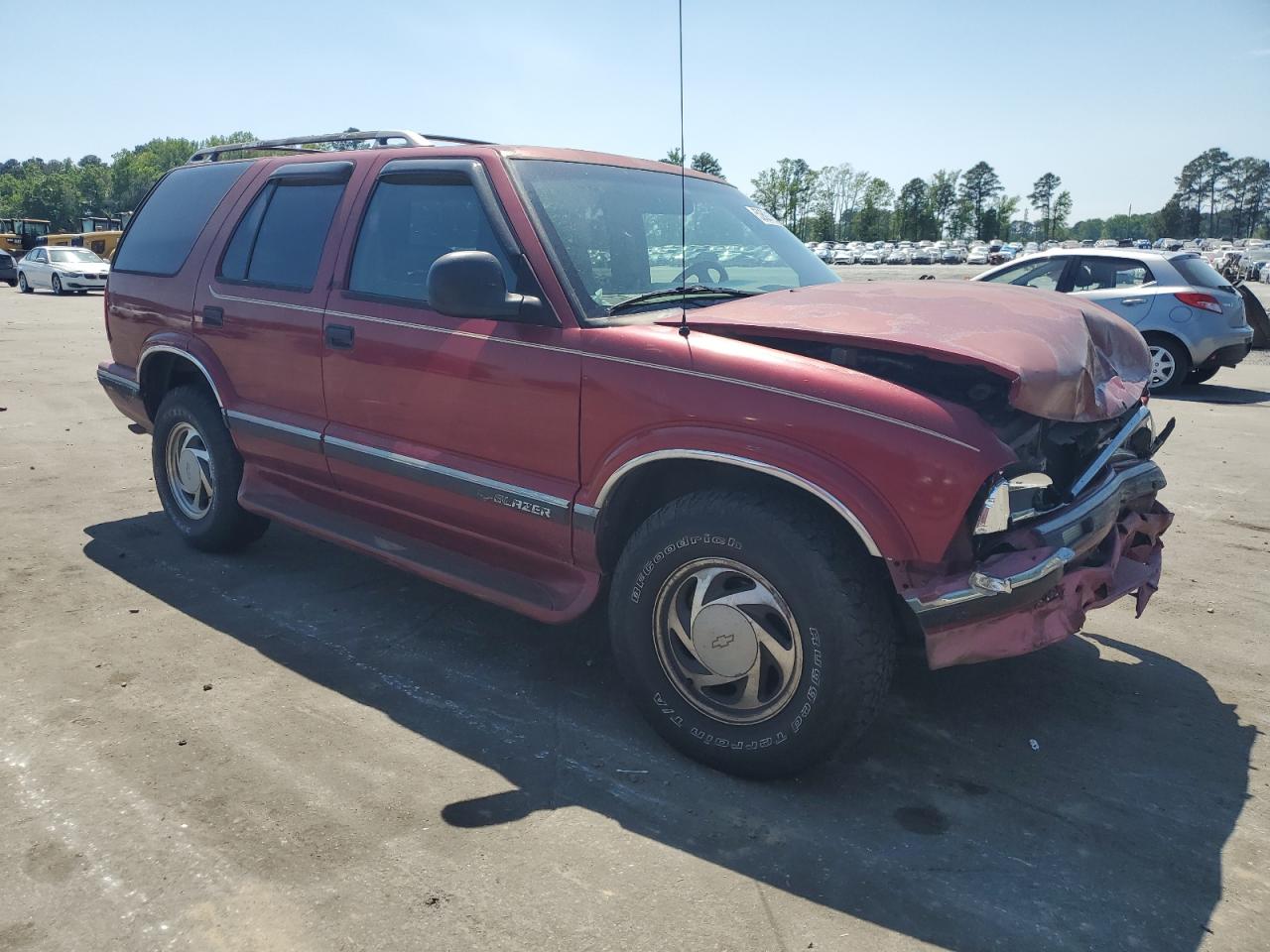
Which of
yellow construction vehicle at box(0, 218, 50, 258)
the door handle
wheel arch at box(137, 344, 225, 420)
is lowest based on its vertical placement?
wheel arch at box(137, 344, 225, 420)

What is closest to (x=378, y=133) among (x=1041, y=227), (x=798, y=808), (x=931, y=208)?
(x=798, y=808)

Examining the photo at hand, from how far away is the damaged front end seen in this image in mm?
2604

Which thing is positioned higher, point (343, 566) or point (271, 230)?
point (271, 230)

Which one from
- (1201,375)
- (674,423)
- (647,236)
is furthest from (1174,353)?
(674,423)

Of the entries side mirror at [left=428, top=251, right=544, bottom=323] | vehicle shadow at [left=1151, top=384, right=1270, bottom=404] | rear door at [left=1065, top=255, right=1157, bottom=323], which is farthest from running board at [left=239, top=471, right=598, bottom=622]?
vehicle shadow at [left=1151, top=384, right=1270, bottom=404]

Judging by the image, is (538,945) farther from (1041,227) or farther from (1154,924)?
(1041,227)

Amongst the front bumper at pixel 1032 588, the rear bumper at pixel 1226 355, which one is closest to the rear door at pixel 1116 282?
the rear bumper at pixel 1226 355

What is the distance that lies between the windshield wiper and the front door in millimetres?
273

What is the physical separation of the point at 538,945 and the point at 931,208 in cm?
12791

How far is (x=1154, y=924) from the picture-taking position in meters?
2.37

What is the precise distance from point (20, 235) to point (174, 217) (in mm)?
43550

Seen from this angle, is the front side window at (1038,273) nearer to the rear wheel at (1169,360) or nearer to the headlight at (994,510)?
the rear wheel at (1169,360)

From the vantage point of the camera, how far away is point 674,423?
2.98m

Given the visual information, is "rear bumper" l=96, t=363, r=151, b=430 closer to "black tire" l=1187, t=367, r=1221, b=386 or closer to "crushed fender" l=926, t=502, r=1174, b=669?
"crushed fender" l=926, t=502, r=1174, b=669
